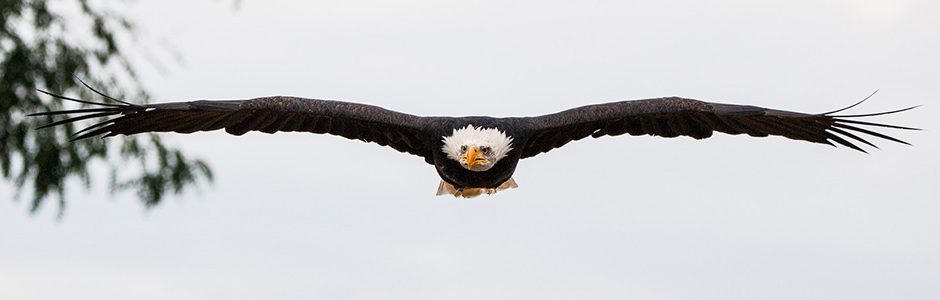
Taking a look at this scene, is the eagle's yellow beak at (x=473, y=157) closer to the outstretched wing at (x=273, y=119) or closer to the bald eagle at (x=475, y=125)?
the bald eagle at (x=475, y=125)

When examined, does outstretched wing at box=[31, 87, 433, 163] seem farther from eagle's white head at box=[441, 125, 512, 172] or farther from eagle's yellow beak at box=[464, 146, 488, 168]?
eagle's yellow beak at box=[464, 146, 488, 168]

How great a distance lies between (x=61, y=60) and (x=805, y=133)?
4843mm

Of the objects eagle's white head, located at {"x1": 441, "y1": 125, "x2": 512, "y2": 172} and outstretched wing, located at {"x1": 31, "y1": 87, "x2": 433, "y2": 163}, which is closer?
eagle's white head, located at {"x1": 441, "y1": 125, "x2": 512, "y2": 172}

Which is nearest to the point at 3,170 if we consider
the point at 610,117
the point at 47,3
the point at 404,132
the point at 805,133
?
the point at 47,3

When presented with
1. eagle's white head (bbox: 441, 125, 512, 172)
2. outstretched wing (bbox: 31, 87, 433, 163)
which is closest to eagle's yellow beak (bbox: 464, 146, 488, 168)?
eagle's white head (bbox: 441, 125, 512, 172)

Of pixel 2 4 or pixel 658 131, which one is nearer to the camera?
pixel 658 131

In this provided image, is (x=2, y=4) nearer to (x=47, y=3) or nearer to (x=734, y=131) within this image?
(x=47, y=3)

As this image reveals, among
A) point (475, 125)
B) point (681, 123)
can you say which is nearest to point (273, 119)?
point (475, 125)

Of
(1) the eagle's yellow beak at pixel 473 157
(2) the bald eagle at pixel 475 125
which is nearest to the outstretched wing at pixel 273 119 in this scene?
(2) the bald eagle at pixel 475 125

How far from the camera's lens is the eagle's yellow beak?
972 cm

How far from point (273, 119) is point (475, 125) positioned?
1.16 metres

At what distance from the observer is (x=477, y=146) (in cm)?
980

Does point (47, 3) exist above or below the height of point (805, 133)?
above

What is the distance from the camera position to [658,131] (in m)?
10.5
